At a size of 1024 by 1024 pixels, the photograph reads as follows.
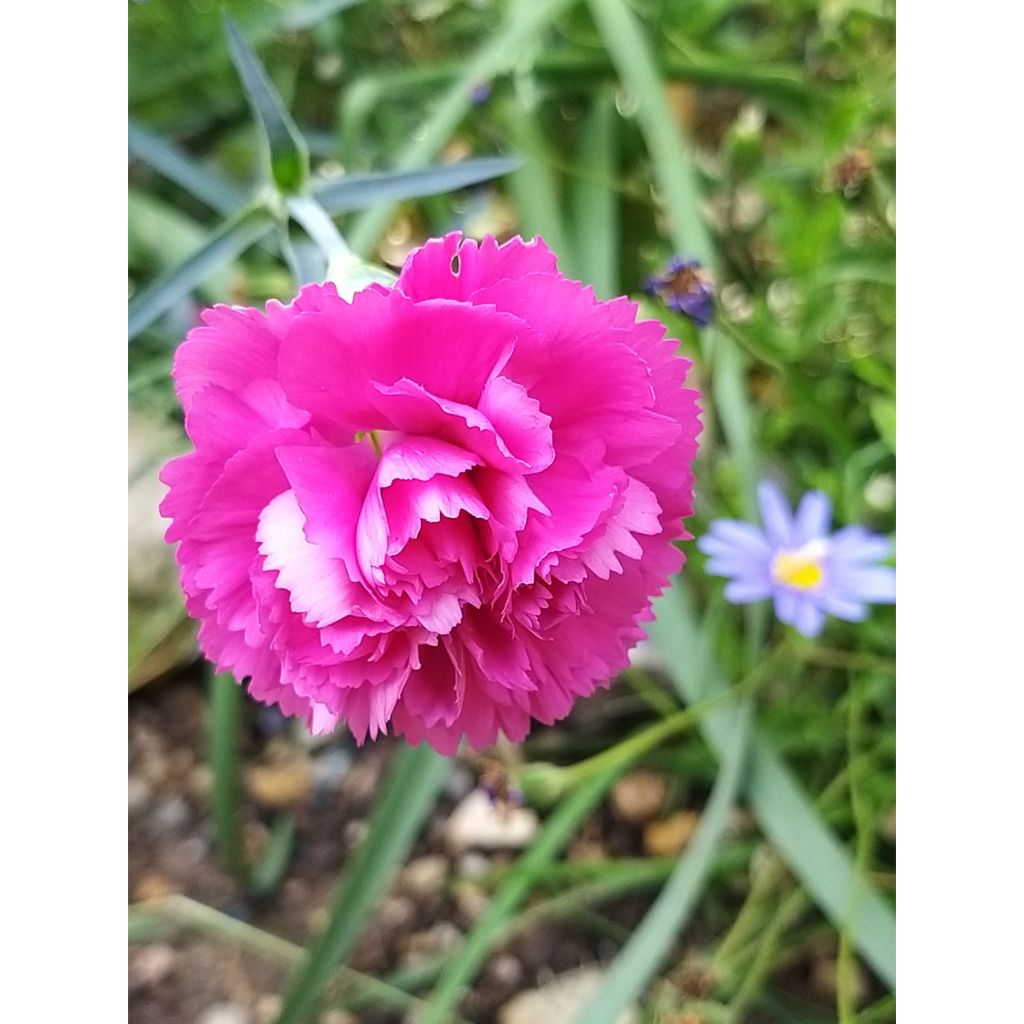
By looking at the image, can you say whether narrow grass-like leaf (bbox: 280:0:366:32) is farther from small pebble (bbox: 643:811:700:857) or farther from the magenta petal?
small pebble (bbox: 643:811:700:857)

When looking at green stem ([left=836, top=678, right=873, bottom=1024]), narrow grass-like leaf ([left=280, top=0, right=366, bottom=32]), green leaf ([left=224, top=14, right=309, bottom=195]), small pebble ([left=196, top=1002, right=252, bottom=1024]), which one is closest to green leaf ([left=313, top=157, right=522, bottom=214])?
green leaf ([left=224, top=14, right=309, bottom=195])

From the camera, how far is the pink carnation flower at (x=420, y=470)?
0.92ft

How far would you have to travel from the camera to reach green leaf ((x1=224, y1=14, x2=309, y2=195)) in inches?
16.0

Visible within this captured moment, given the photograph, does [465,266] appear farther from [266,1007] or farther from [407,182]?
[266,1007]

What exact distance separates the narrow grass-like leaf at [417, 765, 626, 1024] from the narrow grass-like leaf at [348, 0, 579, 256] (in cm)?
33

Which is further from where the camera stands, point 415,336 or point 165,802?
point 165,802

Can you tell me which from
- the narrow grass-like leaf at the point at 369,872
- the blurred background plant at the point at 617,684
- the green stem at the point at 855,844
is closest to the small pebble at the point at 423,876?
the blurred background plant at the point at 617,684

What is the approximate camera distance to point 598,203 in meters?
0.63

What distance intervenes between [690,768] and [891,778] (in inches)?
4.6

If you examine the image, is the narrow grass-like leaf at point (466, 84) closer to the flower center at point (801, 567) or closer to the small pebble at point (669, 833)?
the flower center at point (801, 567)

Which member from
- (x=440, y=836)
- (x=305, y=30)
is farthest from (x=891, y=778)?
(x=305, y=30)
